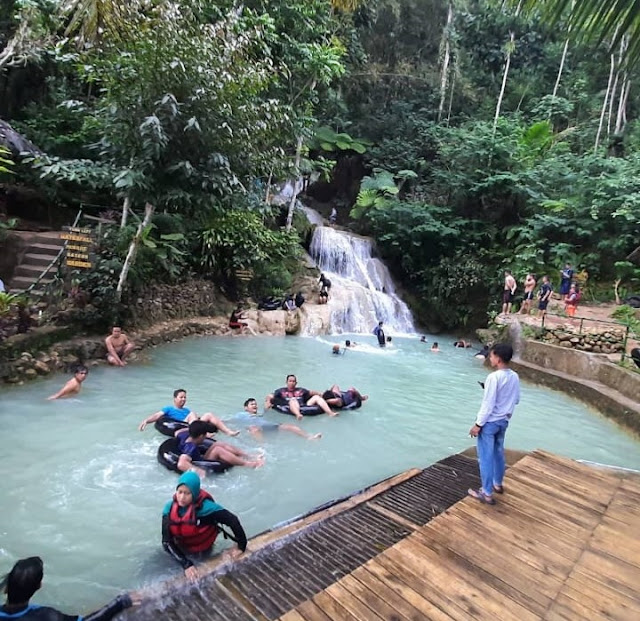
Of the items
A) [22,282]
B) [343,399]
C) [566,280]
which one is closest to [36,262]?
[22,282]

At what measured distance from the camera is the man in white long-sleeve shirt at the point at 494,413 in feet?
12.6

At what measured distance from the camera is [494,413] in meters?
3.87

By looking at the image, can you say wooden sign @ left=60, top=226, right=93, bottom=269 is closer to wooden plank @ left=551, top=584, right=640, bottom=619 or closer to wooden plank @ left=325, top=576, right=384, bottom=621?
wooden plank @ left=325, top=576, right=384, bottom=621

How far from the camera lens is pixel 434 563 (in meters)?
3.03

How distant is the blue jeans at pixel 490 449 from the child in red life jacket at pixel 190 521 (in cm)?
Answer: 213

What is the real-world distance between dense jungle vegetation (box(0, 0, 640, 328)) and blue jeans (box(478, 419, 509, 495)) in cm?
280

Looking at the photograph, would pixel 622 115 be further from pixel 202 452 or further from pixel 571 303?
pixel 202 452

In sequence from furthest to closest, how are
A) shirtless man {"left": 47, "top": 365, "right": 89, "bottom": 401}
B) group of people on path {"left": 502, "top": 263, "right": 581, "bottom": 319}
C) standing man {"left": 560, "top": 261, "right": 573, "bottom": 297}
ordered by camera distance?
standing man {"left": 560, "top": 261, "right": 573, "bottom": 297} → group of people on path {"left": 502, "top": 263, "right": 581, "bottom": 319} → shirtless man {"left": 47, "top": 365, "right": 89, "bottom": 401}

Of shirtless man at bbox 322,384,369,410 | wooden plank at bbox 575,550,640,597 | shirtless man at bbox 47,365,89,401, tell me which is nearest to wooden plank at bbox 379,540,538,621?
wooden plank at bbox 575,550,640,597

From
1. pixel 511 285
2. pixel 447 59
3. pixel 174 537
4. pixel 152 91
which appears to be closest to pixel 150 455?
pixel 174 537

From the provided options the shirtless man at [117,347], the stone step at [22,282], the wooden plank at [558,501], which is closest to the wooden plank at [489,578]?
the wooden plank at [558,501]

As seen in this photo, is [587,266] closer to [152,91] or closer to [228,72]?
[228,72]

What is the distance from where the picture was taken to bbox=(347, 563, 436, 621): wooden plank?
101 inches

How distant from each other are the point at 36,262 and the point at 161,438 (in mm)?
7539
